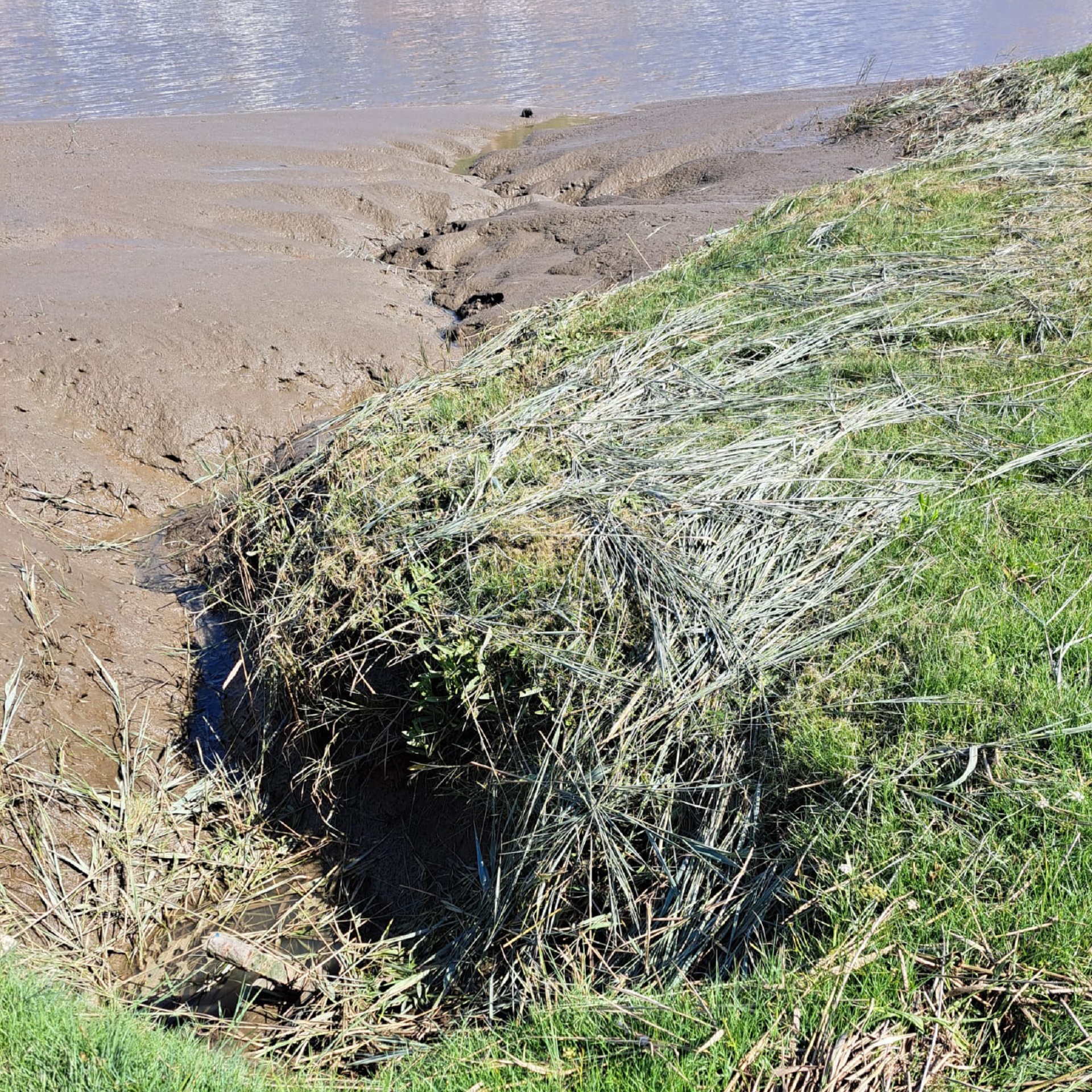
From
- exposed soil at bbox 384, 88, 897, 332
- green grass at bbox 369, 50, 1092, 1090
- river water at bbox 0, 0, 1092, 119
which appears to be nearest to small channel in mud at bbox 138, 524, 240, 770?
green grass at bbox 369, 50, 1092, 1090

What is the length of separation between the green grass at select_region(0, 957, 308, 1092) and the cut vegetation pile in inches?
30.6

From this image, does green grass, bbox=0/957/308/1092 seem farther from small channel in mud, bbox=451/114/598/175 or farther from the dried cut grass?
small channel in mud, bbox=451/114/598/175

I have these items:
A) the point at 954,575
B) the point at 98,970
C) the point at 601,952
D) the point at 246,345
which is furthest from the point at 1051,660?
the point at 246,345

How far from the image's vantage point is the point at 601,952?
267 cm

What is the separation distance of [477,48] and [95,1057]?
53.9ft

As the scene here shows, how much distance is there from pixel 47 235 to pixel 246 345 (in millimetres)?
2444

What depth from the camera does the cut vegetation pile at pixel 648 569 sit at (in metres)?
2.65

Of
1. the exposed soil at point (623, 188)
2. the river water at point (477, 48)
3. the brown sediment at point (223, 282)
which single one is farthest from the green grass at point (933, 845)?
the river water at point (477, 48)

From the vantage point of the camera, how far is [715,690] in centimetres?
275

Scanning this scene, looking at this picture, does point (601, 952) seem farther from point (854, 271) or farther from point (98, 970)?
point (854, 271)

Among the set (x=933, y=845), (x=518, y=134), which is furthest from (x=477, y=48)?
(x=933, y=845)

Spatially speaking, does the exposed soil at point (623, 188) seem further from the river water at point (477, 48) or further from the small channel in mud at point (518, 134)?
the river water at point (477, 48)

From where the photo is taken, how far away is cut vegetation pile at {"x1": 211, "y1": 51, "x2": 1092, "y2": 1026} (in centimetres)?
265

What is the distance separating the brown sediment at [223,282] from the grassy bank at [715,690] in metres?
0.52
